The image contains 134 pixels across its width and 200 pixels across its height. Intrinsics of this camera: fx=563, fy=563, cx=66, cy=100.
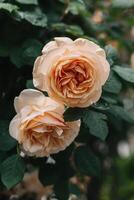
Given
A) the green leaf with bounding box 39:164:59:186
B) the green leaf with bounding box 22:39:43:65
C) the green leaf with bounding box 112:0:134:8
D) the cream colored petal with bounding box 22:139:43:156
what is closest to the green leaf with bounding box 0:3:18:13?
the green leaf with bounding box 22:39:43:65

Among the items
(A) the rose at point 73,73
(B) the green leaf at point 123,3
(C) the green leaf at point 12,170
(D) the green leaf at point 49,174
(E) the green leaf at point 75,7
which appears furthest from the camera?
(B) the green leaf at point 123,3

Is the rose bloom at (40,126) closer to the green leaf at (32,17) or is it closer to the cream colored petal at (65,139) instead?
the cream colored petal at (65,139)

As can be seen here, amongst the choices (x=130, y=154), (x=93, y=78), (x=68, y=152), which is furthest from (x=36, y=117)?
(x=130, y=154)

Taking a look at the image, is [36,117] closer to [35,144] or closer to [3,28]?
[35,144]

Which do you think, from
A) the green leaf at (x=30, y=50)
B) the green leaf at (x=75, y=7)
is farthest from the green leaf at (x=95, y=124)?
the green leaf at (x=75, y=7)

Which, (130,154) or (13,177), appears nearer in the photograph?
(13,177)
